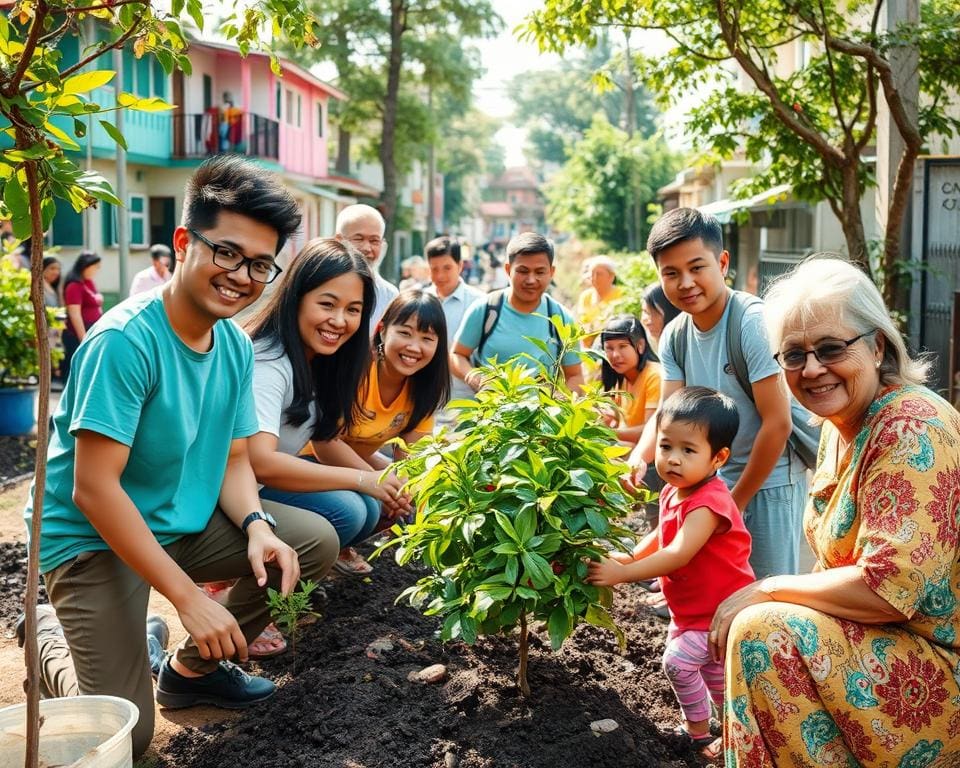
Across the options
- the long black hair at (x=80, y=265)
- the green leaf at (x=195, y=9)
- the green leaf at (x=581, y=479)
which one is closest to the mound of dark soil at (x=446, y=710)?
the green leaf at (x=581, y=479)

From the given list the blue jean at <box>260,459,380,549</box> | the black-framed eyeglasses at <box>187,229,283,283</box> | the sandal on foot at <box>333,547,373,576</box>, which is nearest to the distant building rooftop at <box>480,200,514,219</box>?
the sandal on foot at <box>333,547,373,576</box>

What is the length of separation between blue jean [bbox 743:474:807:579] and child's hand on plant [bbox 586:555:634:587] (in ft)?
3.89

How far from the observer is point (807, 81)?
9234 mm

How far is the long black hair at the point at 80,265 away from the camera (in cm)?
1323

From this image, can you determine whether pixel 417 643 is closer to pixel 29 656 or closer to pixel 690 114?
pixel 29 656

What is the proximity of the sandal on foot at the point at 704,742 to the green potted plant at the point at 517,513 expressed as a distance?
22.3 inches

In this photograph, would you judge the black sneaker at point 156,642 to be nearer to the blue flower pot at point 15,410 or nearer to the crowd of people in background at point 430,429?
the crowd of people in background at point 430,429

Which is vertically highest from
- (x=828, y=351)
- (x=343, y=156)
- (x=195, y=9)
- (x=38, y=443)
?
(x=343, y=156)

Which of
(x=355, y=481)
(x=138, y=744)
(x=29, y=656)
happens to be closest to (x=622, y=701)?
(x=355, y=481)

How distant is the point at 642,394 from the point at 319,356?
2314 millimetres

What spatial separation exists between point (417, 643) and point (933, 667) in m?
2.38

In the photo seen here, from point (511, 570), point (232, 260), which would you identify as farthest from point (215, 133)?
point (511, 570)

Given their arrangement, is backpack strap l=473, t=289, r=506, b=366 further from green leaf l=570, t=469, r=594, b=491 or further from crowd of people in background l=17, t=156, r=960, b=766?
green leaf l=570, t=469, r=594, b=491

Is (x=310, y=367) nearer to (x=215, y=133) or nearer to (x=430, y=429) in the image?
(x=430, y=429)
